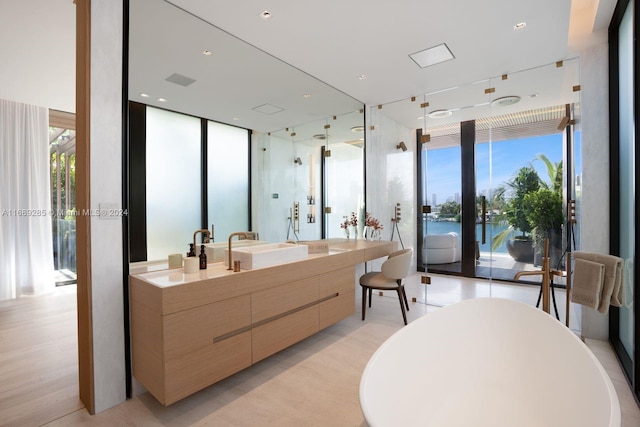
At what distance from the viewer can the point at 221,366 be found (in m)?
2.16

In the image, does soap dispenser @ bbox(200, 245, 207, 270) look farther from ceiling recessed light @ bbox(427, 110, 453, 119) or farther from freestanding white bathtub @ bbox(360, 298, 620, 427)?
ceiling recessed light @ bbox(427, 110, 453, 119)

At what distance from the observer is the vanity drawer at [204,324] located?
1.90m

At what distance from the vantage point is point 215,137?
2.75m

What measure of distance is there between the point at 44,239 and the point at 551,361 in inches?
256

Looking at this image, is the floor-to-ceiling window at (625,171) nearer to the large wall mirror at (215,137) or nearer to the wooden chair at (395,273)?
the wooden chair at (395,273)

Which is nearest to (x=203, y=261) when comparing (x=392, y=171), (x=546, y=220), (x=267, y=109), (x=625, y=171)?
(x=267, y=109)

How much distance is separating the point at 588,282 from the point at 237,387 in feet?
9.25

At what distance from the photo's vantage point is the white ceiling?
2.40 meters

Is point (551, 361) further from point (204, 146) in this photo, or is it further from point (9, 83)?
point (9, 83)

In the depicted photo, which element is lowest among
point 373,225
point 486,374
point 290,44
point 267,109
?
point 486,374

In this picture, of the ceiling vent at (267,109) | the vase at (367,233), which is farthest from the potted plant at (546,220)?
the ceiling vent at (267,109)

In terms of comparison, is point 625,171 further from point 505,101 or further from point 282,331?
point 282,331

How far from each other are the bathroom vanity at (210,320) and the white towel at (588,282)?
7.15 ft

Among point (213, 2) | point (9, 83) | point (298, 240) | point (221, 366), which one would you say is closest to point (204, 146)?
point (213, 2)
